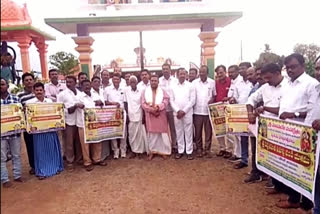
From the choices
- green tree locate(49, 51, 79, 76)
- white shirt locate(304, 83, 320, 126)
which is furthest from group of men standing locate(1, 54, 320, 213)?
green tree locate(49, 51, 79, 76)

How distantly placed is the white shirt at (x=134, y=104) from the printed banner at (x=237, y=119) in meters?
1.75

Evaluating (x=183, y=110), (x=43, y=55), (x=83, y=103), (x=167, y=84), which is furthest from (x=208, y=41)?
(x=43, y=55)

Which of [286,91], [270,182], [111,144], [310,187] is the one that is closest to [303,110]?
[286,91]

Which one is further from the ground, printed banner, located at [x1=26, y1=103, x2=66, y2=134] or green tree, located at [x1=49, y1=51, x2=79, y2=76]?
green tree, located at [x1=49, y1=51, x2=79, y2=76]

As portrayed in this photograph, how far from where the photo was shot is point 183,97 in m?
5.66

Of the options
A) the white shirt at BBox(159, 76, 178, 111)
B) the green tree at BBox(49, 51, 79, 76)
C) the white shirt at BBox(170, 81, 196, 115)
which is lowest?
the white shirt at BBox(170, 81, 196, 115)

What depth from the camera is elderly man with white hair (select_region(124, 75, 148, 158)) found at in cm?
570

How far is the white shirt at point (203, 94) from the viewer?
18.3 ft

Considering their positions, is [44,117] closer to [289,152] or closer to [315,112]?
[289,152]

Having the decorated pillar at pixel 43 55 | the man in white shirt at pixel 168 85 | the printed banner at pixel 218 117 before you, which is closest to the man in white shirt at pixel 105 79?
the man in white shirt at pixel 168 85

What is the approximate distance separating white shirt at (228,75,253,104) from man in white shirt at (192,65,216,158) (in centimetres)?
50

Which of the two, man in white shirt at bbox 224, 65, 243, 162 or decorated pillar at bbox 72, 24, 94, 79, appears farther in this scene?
decorated pillar at bbox 72, 24, 94, 79

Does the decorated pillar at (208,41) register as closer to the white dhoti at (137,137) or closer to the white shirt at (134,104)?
the white shirt at (134,104)

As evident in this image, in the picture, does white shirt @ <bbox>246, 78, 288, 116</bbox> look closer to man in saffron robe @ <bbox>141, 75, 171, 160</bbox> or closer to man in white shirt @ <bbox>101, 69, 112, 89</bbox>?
man in saffron robe @ <bbox>141, 75, 171, 160</bbox>
